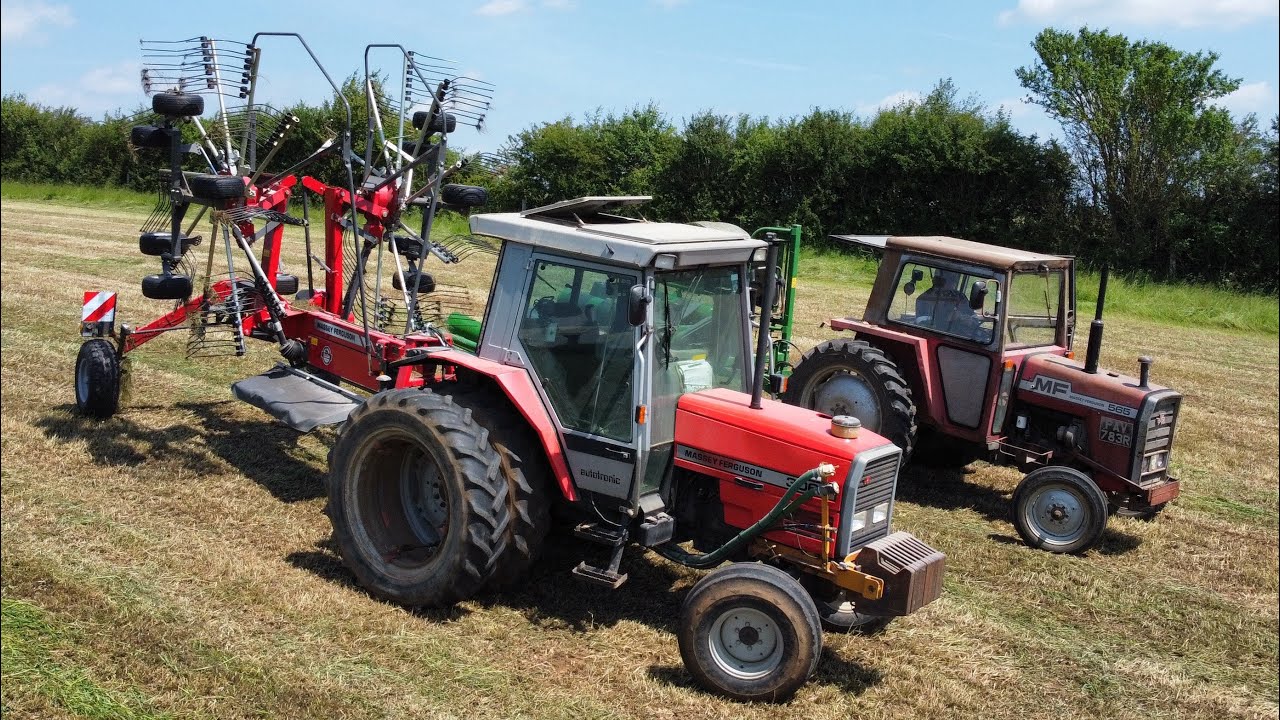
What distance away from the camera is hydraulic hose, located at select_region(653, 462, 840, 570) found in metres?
4.56

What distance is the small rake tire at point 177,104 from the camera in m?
7.13

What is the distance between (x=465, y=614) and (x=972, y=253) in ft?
14.5

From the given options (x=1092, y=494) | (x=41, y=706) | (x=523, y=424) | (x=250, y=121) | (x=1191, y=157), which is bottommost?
(x=41, y=706)

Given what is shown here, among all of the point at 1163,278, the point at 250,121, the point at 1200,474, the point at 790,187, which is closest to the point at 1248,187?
the point at 1163,278

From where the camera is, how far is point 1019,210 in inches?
938

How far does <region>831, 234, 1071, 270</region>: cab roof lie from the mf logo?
0.78 m

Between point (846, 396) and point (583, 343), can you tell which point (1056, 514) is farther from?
point (583, 343)

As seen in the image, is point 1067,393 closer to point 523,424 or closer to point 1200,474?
point 1200,474

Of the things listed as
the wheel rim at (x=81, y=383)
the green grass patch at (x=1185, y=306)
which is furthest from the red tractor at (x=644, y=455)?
the green grass patch at (x=1185, y=306)

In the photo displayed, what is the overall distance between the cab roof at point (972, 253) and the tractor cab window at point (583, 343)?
335cm

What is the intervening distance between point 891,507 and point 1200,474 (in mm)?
5265

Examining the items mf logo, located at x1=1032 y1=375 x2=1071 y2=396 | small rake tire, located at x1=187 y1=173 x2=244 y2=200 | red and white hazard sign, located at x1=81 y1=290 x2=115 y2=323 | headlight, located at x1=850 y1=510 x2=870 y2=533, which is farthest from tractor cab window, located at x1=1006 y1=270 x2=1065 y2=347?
red and white hazard sign, located at x1=81 y1=290 x2=115 y2=323

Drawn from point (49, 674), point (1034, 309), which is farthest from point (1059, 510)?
point (49, 674)

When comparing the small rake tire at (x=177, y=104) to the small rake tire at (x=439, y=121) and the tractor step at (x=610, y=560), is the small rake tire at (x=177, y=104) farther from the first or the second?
the tractor step at (x=610, y=560)
